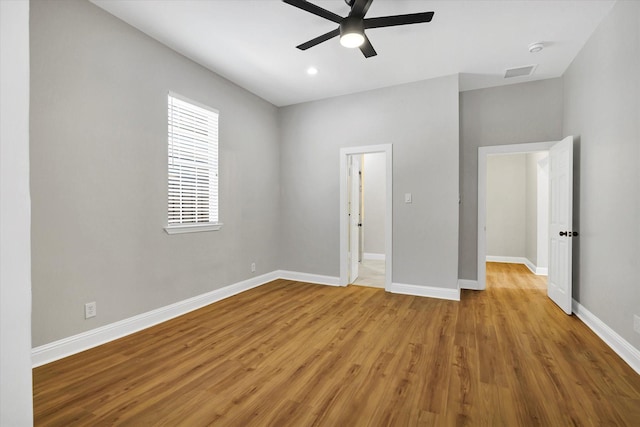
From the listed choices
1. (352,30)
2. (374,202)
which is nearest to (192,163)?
(352,30)

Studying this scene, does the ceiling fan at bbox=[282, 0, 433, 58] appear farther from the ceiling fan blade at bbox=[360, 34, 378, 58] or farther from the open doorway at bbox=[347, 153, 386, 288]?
the open doorway at bbox=[347, 153, 386, 288]

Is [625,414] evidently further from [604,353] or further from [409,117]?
[409,117]

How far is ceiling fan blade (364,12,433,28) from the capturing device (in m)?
2.30

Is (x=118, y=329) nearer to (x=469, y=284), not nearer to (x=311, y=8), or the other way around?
(x=311, y=8)

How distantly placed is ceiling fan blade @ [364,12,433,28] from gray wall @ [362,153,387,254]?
16.0 ft

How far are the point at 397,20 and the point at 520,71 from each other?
2.58 metres

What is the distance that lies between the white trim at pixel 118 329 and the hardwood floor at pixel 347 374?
94mm

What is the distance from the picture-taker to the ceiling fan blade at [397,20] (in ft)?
7.56

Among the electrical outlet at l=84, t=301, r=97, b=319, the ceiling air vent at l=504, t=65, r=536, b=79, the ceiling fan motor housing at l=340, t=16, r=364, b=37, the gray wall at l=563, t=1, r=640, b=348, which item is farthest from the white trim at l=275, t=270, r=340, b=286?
the ceiling air vent at l=504, t=65, r=536, b=79

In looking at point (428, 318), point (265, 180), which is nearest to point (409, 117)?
point (265, 180)

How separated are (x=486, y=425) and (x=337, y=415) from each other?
0.84 m

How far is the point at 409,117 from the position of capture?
170 inches

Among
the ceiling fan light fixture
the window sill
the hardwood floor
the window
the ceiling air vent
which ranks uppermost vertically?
the ceiling air vent

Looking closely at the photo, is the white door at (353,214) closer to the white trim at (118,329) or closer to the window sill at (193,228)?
the white trim at (118,329)
